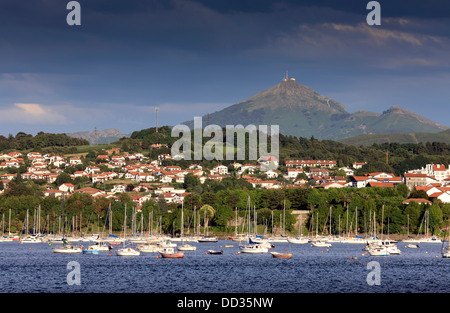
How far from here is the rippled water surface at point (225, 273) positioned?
49844 millimetres

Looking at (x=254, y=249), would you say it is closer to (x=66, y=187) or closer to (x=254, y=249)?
(x=254, y=249)

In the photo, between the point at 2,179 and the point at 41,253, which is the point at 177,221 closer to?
the point at 41,253

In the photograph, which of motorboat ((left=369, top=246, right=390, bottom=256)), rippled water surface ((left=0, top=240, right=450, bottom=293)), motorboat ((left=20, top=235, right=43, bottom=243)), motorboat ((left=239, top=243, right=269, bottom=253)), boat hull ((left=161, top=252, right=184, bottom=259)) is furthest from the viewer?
motorboat ((left=20, top=235, right=43, bottom=243))

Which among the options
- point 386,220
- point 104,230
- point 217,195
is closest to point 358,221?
point 386,220

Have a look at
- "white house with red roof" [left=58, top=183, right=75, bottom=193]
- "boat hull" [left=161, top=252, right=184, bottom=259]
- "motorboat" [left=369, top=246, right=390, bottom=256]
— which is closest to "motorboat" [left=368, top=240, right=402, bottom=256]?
"motorboat" [left=369, top=246, right=390, bottom=256]

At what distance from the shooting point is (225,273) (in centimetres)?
6066

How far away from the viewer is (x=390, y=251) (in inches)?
3223

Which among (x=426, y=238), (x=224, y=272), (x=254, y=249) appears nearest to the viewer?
(x=224, y=272)

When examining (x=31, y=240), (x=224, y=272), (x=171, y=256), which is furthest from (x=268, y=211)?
(x=224, y=272)

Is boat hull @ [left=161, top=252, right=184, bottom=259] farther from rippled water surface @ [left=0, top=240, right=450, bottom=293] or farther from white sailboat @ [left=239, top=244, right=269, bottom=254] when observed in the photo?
white sailboat @ [left=239, top=244, right=269, bottom=254]

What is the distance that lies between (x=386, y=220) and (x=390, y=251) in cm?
3633

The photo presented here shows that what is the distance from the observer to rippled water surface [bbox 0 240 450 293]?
4984cm

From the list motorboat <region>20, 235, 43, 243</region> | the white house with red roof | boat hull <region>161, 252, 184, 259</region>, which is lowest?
motorboat <region>20, 235, 43, 243</region>

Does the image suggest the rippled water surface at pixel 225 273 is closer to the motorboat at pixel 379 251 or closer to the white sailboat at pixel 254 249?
the motorboat at pixel 379 251
